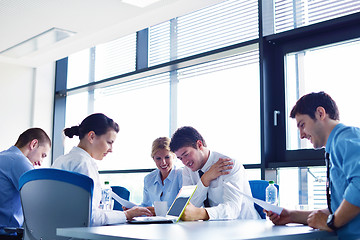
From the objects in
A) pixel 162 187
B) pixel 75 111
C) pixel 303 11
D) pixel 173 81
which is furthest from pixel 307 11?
pixel 75 111

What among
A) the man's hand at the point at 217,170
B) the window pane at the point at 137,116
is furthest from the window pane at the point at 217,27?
the man's hand at the point at 217,170

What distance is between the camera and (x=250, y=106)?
4430mm

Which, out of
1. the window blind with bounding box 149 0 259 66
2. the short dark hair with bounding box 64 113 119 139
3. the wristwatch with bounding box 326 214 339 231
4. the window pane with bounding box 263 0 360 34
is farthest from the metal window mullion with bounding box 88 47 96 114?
the wristwatch with bounding box 326 214 339 231

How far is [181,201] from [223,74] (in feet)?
7.56

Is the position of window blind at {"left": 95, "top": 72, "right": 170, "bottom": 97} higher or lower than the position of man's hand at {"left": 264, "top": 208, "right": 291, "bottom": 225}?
higher

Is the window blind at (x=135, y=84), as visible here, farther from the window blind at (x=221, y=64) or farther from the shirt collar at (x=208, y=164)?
the shirt collar at (x=208, y=164)

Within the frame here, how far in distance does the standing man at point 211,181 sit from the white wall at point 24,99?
402 cm

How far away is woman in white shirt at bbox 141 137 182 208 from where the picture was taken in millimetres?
3912

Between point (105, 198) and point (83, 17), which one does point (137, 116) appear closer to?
point (83, 17)

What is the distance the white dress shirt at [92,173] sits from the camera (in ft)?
8.34

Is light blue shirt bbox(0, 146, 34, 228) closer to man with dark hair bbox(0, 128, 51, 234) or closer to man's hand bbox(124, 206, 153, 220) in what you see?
man with dark hair bbox(0, 128, 51, 234)

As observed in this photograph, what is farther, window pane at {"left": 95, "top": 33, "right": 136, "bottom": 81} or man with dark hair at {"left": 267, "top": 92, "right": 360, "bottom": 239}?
window pane at {"left": 95, "top": 33, "right": 136, "bottom": 81}

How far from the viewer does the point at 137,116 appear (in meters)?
5.82

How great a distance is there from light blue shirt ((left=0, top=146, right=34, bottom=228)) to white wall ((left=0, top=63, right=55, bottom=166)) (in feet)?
10.9
